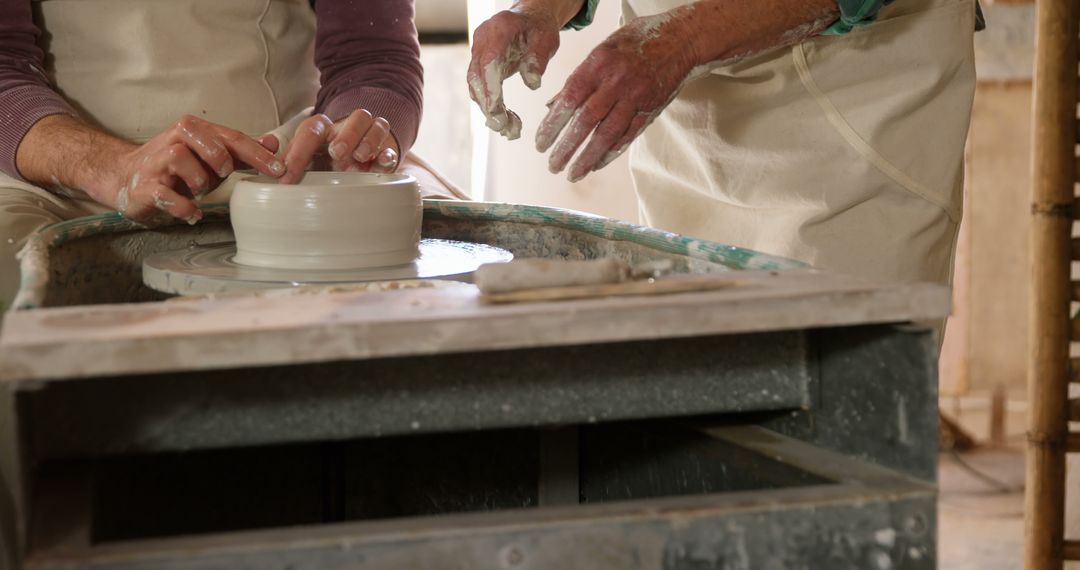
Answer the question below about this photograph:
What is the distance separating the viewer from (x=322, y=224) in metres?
1.25

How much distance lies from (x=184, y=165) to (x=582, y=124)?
0.48 meters

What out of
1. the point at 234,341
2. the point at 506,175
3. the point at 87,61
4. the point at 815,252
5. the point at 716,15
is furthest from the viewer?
the point at 506,175

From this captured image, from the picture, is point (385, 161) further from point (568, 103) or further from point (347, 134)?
point (568, 103)

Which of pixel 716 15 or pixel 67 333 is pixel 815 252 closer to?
pixel 716 15

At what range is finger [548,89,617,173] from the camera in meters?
1.36

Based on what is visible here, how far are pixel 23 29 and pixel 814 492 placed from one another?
1.40 metres

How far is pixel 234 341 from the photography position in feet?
2.21

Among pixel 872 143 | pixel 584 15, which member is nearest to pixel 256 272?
pixel 584 15

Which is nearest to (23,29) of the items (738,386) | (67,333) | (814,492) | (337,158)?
(337,158)

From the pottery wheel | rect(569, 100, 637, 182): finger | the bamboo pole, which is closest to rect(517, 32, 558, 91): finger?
rect(569, 100, 637, 182): finger

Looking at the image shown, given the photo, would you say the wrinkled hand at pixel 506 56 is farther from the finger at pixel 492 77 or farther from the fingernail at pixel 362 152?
the fingernail at pixel 362 152

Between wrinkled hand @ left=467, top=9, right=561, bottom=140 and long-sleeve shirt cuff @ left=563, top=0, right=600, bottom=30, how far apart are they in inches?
11.1

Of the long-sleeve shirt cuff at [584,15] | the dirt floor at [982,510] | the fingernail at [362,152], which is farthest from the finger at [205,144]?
the dirt floor at [982,510]

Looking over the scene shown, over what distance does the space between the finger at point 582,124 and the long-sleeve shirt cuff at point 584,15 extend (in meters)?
0.43
